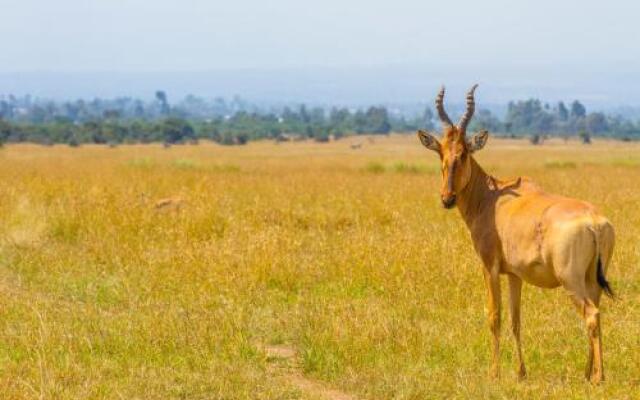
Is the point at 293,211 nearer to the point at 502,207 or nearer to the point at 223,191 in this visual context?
the point at 223,191

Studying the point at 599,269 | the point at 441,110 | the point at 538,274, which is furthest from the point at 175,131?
the point at 599,269

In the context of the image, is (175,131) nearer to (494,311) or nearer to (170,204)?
(170,204)

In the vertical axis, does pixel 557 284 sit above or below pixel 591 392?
above

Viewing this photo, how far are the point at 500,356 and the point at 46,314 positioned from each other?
433cm

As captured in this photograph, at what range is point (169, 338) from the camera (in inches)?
340

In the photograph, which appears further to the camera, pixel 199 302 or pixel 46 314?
pixel 199 302

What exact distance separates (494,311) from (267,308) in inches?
123

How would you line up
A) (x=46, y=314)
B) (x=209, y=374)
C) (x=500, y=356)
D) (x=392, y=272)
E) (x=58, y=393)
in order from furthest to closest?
(x=392, y=272)
(x=46, y=314)
(x=500, y=356)
(x=209, y=374)
(x=58, y=393)

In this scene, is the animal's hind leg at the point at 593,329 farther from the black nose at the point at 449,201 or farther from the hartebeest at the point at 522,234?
the black nose at the point at 449,201

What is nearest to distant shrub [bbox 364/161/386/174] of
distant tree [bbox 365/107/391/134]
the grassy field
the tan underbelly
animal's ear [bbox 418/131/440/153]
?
the grassy field

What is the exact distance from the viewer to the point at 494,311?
781 cm

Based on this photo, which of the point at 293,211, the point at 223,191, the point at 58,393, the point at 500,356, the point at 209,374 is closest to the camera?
the point at 58,393

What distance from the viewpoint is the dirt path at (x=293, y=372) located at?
7.33 meters

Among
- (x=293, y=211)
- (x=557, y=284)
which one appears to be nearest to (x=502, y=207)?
(x=557, y=284)
